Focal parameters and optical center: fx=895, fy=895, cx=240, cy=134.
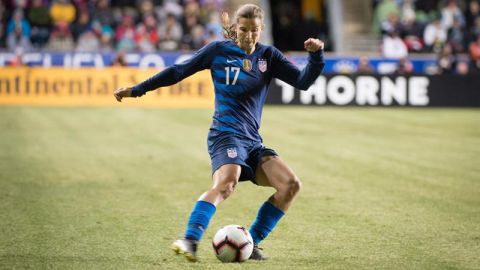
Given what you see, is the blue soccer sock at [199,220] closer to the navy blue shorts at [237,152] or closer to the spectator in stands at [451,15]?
the navy blue shorts at [237,152]

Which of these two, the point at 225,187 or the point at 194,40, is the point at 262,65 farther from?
the point at 194,40

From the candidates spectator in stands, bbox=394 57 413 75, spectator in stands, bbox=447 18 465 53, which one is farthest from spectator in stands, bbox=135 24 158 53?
spectator in stands, bbox=447 18 465 53

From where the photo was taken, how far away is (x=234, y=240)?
Answer: 680cm

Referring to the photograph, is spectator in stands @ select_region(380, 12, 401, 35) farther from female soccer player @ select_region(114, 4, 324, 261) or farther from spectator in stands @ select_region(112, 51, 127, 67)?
female soccer player @ select_region(114, 4, 324, 261)

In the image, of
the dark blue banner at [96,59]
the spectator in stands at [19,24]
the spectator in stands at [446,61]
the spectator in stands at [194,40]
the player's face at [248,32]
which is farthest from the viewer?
the spectator in stands at [194,40]

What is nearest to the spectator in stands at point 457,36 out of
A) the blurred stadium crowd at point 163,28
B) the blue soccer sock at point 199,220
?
the blurred stadium crowd at point 163,28

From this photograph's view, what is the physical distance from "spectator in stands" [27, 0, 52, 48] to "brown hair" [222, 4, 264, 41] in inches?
884

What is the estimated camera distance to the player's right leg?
6516 millimetres

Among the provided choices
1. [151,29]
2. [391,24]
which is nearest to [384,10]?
[391,24]

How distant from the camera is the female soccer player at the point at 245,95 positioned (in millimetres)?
6781

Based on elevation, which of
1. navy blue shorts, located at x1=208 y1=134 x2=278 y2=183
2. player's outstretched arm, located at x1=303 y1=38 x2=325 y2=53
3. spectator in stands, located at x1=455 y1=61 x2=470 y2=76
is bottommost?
spectator in stands, located at x1=455 y1=61 x2=470 y2=76

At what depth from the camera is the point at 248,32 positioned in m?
6.82

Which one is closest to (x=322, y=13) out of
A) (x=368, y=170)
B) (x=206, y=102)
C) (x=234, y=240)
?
(x=206, y=102)

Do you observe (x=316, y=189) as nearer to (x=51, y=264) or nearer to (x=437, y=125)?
(x=51, y=264)
